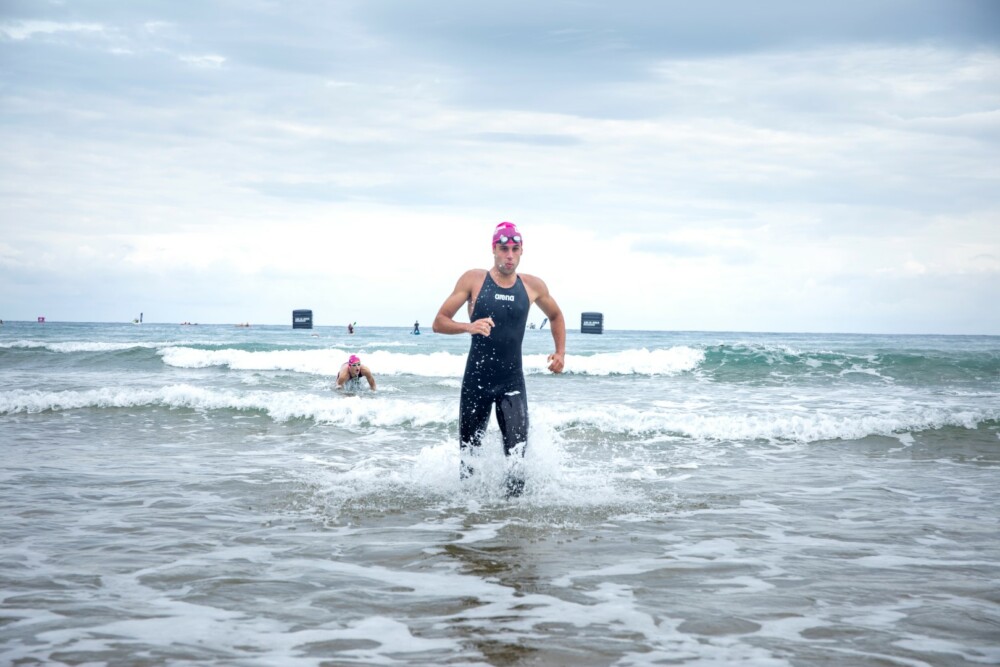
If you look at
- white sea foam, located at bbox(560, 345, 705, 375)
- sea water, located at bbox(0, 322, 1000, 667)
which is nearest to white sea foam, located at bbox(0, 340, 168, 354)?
white sea foam, located at bbox(560, 345, 705, 375)

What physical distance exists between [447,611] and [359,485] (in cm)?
434

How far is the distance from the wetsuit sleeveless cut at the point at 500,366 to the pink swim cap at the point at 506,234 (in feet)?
1.29

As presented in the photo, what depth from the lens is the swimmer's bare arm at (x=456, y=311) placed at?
657 cm

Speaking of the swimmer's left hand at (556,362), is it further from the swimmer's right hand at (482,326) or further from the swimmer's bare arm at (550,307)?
the swimmer's right hand at (482,326)

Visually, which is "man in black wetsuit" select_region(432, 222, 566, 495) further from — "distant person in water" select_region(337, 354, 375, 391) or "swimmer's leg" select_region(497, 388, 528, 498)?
"distant person in water" select_region(337, 354, 375, 391)

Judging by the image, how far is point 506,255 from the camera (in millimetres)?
7055

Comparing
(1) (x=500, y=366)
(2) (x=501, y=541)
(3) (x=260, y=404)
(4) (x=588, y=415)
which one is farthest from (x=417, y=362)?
(2) (x=501, y=541)

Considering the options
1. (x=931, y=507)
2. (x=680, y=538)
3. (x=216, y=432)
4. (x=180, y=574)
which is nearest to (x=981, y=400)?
(x=931, y=507)

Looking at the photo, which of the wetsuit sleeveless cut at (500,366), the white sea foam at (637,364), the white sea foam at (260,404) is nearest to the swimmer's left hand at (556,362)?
the wetsuit sleeveless cut at (500,366)

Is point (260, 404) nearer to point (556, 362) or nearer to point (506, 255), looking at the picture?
point (556, 362)

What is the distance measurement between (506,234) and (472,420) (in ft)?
6.02

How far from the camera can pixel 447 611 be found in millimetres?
4426

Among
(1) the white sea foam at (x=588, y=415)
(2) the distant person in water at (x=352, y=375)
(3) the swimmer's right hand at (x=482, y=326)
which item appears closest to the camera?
(3) the swimmer's right hand at (x=482, y=326)

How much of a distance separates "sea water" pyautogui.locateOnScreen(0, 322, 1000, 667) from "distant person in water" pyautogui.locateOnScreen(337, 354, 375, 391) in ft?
17.2
